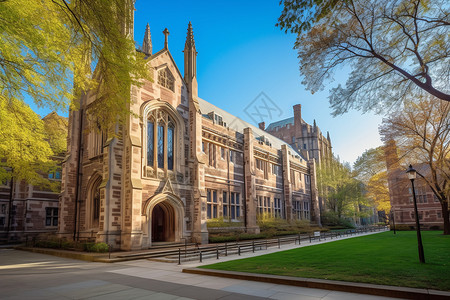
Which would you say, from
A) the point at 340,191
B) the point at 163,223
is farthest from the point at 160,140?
the point at 340,191

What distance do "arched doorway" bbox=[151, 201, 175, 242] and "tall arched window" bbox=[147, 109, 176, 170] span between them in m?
2.87

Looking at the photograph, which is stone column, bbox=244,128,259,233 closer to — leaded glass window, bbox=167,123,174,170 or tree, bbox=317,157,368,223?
leaded glass window, bbox=167,123,174,170

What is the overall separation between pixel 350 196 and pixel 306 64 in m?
41.6

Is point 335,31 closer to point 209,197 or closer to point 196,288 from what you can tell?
point 196,288

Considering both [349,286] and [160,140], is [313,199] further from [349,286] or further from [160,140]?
[349,286]

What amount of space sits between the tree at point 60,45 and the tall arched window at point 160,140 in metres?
9.34

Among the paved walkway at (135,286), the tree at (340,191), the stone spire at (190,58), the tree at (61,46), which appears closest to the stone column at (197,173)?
the stone spire at (190,58)

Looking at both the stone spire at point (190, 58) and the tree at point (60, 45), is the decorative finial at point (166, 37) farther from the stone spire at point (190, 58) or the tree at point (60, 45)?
the tree at point (60, 45)

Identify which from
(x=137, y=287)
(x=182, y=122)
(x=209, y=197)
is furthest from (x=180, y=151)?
(x=137, y=287)

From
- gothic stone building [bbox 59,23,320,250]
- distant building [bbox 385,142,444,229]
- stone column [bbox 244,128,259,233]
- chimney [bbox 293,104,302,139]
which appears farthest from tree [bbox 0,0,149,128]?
chimney [bbox 293,104,302,139]

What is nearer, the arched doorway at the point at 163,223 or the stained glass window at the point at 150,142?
the stained glass window at the point at 150,142

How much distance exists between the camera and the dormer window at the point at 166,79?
2153 centimetres

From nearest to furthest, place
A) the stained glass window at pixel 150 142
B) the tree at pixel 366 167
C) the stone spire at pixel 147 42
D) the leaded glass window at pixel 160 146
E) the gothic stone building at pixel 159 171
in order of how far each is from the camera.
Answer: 1. the gothic stone building at pixel 159 171
2. the stained glass window at pixel 150 142
3. the leaded glass window at pixel 160 146
4. the stone spire at pixel 147 42
5. the tree at pixel 366 167

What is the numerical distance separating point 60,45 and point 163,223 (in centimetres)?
1550
